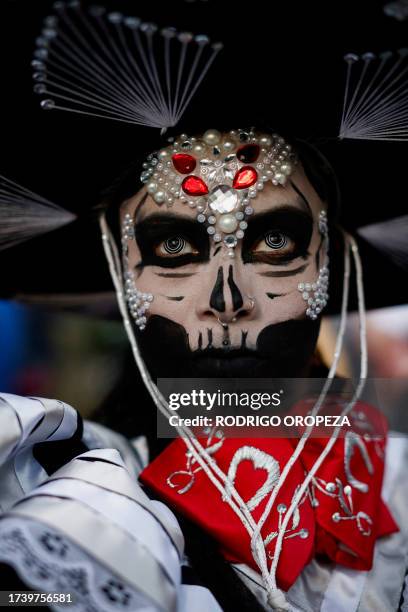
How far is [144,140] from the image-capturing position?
119 centimetres

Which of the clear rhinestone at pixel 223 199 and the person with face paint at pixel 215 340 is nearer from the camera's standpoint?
the person with face paint at pixel 215 340

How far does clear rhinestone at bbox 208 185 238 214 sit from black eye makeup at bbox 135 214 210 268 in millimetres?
56

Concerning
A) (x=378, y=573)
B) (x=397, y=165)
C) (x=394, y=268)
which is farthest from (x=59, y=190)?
(x=378, y=573)

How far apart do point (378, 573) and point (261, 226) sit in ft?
2.67

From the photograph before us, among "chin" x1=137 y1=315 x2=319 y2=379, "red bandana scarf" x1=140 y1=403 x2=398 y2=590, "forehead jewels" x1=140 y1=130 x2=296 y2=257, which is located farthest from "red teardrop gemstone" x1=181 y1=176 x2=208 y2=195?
"red bandana scarf" x1=140 y1=403 x2=398 y2=590

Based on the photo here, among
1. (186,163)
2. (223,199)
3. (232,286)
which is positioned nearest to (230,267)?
(232,286)

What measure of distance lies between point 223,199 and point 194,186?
0.07 metres

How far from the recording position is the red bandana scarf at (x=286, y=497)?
1.05 metres

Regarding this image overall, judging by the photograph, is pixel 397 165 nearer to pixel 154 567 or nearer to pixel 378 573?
pixel 378 573

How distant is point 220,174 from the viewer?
114 centimetres

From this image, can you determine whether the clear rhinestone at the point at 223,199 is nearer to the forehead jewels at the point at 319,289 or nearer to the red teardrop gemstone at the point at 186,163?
the red teardrop gemstone at the point at 186,163

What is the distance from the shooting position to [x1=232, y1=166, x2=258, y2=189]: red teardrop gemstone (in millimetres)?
1140

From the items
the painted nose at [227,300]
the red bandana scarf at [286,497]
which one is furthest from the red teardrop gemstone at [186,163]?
the red bandana scarf at [286,497]

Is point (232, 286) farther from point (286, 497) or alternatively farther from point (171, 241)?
point (286, 497)
